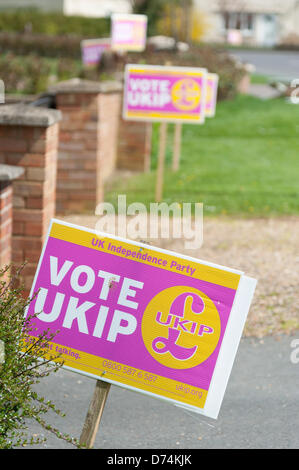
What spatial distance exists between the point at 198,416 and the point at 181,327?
1.44 metres

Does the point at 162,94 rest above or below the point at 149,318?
above

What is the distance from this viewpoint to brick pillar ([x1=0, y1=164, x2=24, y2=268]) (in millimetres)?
5430

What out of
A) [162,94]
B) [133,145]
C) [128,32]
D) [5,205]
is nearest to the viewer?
[5,205]

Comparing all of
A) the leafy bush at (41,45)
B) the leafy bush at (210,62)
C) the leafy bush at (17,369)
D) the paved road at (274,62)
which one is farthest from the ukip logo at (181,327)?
the leafy bush at (41,45)

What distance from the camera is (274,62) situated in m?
41.1

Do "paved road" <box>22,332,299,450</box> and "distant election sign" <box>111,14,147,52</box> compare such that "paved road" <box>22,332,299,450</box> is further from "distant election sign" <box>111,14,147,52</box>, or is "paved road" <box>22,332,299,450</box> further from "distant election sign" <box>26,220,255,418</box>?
"distant election sign" <box>111,14,147,52</box>

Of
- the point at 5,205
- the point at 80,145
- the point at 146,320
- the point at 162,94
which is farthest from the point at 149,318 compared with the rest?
the point at 162,94

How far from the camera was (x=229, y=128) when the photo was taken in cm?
1900

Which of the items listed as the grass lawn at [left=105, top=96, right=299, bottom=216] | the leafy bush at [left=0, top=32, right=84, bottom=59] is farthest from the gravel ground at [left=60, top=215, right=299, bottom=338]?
the leafy bush at [left=0, top=32, right=84, bottom=59]

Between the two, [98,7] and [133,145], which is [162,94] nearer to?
[133,145]

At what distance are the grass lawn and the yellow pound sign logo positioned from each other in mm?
1378
